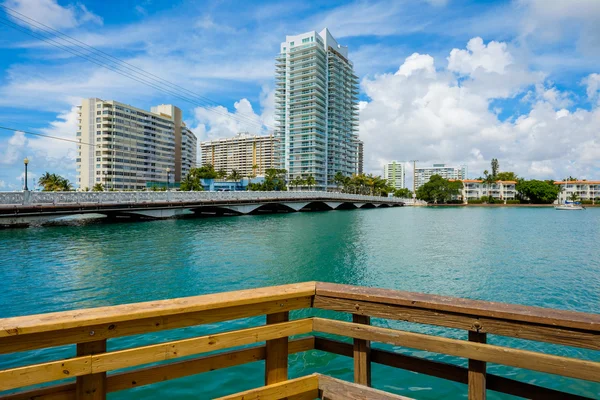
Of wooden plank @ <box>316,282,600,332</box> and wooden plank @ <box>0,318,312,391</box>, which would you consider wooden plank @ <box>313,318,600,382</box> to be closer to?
wooden plank @ <box>316,282,600,332</box>

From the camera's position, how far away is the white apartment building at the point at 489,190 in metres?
151

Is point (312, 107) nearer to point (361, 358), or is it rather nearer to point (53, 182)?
point (53, 182)

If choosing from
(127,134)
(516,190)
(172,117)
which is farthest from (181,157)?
(516,190)

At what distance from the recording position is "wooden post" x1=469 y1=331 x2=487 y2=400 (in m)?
2.62

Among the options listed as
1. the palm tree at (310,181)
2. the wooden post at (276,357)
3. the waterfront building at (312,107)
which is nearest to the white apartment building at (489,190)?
the waterfront building at (312,107)

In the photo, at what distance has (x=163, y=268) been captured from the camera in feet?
56.7

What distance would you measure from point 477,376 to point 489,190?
16951cm

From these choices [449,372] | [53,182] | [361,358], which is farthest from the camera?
[53,182]

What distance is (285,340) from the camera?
2.90 m

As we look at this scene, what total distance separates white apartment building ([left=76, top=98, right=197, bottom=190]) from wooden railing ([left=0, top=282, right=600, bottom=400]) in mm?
143588

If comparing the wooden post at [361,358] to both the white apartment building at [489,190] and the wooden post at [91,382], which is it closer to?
the wooden post at [91,382]

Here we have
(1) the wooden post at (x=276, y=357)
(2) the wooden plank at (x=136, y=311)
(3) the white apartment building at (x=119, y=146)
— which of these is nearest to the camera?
(2) the wooden plank at (x=136, y=311)

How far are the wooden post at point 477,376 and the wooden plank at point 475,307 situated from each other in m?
0.19

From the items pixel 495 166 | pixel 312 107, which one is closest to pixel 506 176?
pixel 495 166
